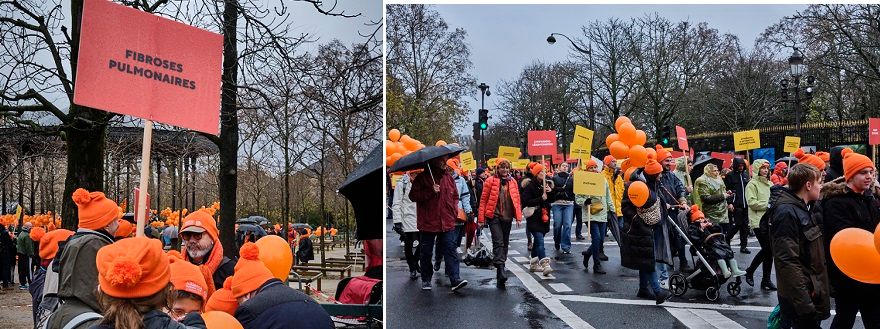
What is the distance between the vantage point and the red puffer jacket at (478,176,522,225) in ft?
25.8

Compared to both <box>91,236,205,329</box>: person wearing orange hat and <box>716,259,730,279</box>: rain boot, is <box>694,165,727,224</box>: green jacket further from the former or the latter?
<box>91,236,205,329</box>: person wearing orange hat

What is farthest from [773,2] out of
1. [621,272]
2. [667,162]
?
[621,272]

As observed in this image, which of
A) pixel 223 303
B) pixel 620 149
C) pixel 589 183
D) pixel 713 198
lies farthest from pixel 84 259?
pixel 713 198

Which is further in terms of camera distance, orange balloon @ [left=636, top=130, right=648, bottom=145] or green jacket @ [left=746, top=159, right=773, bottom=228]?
green jacket @ [left=746, top=159, right=773, bottom=228]

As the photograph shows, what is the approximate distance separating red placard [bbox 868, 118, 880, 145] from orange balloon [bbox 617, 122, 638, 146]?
1.98 metres

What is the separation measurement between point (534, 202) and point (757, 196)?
2668mm

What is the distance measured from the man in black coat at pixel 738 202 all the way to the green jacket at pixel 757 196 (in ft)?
1.90

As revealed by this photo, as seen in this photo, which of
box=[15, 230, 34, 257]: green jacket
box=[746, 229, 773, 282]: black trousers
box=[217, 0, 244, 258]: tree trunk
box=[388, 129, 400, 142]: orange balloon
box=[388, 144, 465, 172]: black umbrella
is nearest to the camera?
box=[388, 129, 400, 142]: orange balloon

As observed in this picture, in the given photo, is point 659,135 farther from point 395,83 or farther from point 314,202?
point 314,202

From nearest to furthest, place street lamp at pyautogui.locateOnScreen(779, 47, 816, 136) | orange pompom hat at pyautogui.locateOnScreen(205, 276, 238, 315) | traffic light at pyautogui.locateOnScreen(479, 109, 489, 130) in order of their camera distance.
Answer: orange pompom hat at pyautogui.locateOnScreen(205, 276, 238, 315) → traffic light at pyautogui.locateOnScreen(479, 109, 489, 130) → street lamp at pyautogui.locateOnScreen(779, 47, 816, 136)

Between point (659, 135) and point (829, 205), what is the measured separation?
1.68 metres

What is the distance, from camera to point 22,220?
19.3 m


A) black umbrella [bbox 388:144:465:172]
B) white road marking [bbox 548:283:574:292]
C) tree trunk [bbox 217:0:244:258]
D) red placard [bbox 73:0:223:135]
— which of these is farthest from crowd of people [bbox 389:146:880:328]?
red placard [bbox 73:0:223:135]

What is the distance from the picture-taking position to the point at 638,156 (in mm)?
6445
